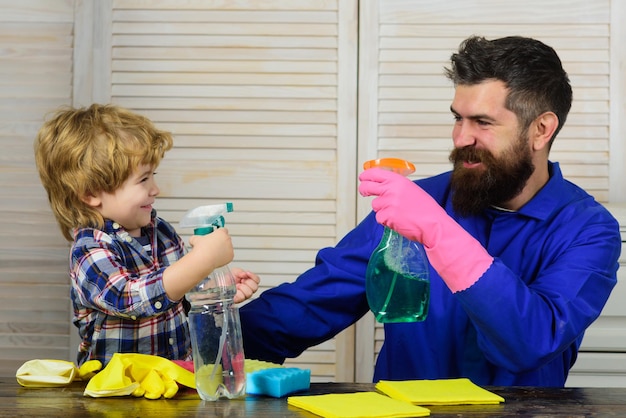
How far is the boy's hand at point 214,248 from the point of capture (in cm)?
137

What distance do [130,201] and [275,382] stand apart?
511mm

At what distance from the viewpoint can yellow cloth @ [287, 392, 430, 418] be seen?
4.05ft

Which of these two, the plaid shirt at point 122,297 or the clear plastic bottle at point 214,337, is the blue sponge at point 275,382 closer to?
the clear plastic bottle at point 214,337

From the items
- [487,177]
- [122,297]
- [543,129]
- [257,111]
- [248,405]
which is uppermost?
[257,111]

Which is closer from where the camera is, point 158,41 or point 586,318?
point 586,318

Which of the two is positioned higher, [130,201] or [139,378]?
[130,201]

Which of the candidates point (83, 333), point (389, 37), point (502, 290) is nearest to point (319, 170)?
point (389, 37)

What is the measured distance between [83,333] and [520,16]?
1740mm

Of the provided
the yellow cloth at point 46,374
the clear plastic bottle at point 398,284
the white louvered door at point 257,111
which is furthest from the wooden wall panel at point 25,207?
the clear plastic bottle at point 398,284

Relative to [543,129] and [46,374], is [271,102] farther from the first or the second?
[46,374]

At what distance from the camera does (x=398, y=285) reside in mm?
1395

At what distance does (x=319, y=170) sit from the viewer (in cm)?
285

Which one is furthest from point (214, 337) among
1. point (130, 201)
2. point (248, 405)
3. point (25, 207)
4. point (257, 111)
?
point (25, 207)

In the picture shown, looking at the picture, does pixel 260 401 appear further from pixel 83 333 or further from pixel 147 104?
pixel 147 104
